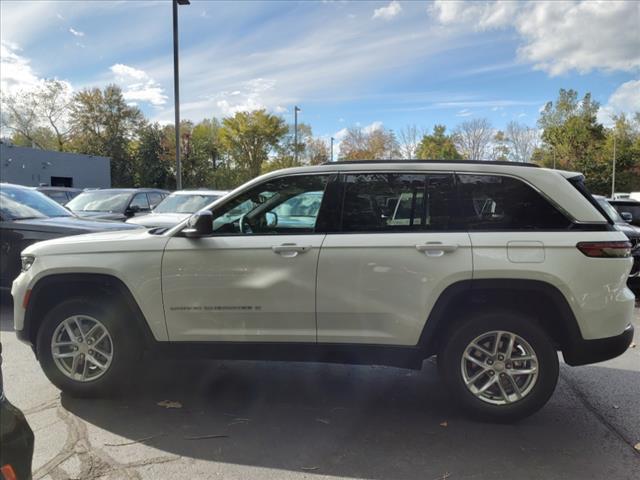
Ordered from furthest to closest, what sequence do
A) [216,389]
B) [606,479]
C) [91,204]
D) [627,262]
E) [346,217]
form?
[91,204]
[216,389]
[346,217]
[627,262]
[606,479]

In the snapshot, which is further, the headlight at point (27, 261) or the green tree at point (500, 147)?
the green tree at point (500, 147)

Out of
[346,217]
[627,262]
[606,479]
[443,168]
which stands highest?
[443,168]

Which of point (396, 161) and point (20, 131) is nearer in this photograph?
point (396, 161)

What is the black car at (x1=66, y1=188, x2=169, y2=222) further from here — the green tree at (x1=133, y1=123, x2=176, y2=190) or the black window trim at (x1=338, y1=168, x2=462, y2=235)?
the green tree at (x1=133, y1=123, x2=176, y2=190)

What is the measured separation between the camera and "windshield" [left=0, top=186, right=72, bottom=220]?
23.1 feet

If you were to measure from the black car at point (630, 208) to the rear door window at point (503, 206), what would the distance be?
7.42 metres

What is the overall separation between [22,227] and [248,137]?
45.0 m

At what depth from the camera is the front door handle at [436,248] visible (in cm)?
353

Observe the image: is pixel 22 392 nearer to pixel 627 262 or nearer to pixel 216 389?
pixel 216 389

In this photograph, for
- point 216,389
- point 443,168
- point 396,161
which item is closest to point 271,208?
point 396,161

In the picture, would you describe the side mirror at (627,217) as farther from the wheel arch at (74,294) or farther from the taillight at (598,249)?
the wheel arch at (74,294)

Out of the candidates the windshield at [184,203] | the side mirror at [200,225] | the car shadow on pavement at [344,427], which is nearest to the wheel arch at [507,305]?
the car shadow on pavement at [344,427]

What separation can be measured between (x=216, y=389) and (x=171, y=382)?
49 cm

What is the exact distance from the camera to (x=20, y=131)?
56.5 metres
